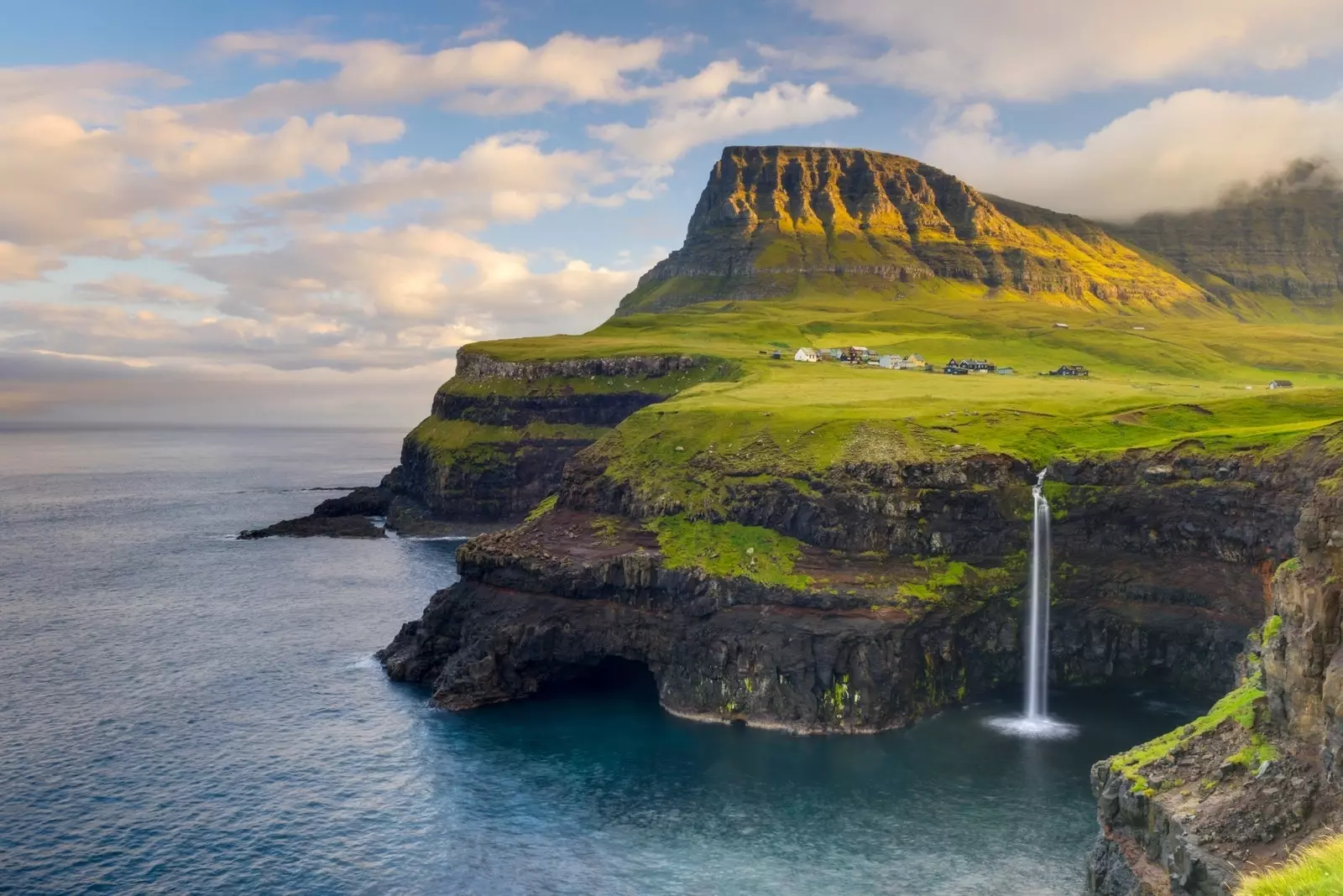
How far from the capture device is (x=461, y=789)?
71188mm

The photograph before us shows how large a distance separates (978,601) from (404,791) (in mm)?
56069

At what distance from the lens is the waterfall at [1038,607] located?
89688 millimetres

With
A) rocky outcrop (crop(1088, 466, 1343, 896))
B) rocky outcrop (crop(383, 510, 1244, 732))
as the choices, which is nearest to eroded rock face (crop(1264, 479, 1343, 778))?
rocky outcrop (crop(1088, 466, 1343, 896))

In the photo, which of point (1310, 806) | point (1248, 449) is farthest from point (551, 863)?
point (1248, 449)

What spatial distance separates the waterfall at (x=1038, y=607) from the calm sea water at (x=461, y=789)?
3.20 meters

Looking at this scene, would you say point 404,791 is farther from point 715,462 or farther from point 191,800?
point 715,462

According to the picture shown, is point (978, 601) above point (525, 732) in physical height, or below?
above

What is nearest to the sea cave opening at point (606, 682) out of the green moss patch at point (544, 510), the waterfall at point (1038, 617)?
the green moss patch at point (544, 510)

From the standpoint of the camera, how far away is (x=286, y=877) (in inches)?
2265

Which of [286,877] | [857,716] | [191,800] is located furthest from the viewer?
[857,716]

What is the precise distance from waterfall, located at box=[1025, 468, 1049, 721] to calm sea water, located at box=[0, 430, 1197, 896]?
3.20 metres

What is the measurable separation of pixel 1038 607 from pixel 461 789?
58.9 metres

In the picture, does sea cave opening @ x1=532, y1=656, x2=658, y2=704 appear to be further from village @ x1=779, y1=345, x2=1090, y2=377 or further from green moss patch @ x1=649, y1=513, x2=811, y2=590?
village @ x1=779, y1=345, x2=1090, y2=377

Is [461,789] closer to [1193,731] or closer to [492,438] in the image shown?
[1193,731]
